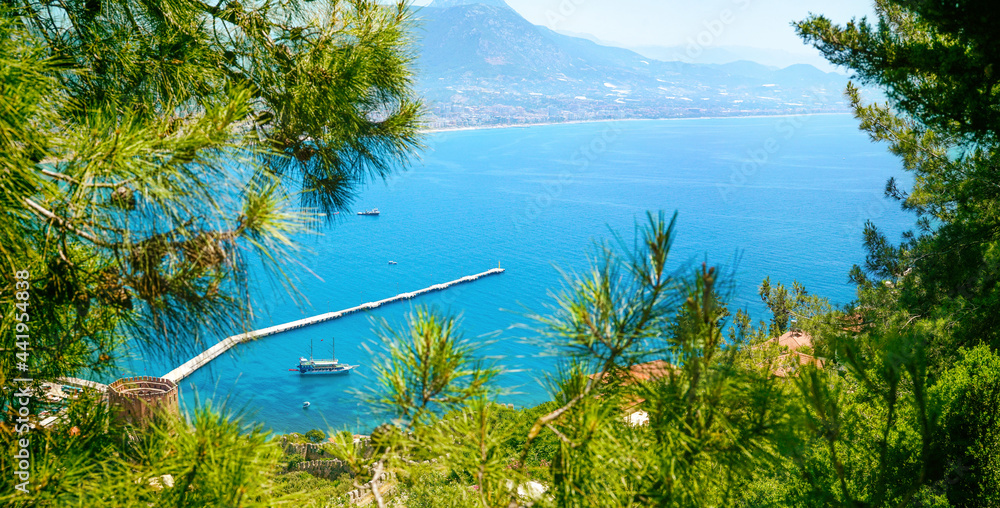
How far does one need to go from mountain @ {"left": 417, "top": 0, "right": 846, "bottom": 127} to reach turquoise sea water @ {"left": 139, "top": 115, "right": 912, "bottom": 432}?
5712cm

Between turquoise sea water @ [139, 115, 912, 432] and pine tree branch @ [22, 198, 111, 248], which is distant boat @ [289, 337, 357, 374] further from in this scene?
pine tree branch @ [22, 198, 111, 248]

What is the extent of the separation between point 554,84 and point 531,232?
441 ft

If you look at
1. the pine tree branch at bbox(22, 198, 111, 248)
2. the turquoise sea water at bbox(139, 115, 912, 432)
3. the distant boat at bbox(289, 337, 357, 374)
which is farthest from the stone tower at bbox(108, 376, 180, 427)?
the distant boat at bbox(289, 337, 357, 374)

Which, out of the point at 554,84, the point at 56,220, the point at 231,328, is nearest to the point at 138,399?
the point at 231,328

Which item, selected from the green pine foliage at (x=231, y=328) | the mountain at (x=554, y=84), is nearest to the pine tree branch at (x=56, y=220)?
the green pine foliage at (x=231, y=328)

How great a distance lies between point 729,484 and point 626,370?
1.40 feet

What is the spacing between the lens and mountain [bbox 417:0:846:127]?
454 ft

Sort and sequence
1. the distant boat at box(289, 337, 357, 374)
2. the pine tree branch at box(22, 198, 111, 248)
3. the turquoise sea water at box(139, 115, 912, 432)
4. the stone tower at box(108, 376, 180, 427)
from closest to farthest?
the pine tree branch at box(22, 198, 111, 248)
the stone tower at box(108, 376, 180, 427)
the distant boat at box(289, 337, 357, 374)
the turquoise sea water at box(139, 115, 912, 432)

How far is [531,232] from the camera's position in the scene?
4447cm

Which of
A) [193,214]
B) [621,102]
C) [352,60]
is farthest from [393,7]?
[621,102]

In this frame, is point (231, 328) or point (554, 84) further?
point (554, 84)

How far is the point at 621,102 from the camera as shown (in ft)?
509

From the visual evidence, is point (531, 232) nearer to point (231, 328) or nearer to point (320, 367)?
point (320, 367)

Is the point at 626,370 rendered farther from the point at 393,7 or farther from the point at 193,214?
the point at 393,7
